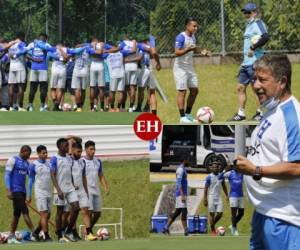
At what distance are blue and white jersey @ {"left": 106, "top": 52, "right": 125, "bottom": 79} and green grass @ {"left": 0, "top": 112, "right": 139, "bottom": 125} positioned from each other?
963mm

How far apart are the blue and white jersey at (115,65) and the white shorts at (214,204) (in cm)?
337

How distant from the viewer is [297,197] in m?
4.87

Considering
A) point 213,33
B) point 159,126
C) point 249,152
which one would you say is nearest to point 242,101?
point 159,126

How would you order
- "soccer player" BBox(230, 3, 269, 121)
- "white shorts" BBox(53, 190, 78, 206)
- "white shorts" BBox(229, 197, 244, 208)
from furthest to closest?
"white shorts" BBox(229, 197, 244, 208)
"white shorts" BBox(53, 190, 78, 206)
"soccer player" BBox(230, 3, 269, 121)

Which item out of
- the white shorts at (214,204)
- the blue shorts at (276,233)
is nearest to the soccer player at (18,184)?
the white shorts at (214,204)

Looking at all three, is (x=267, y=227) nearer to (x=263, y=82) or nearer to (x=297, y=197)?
(x=297, y=197)

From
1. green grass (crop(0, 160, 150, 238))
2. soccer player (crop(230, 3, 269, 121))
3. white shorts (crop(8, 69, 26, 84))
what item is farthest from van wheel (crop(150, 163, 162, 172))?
white shorts (crop(8, 69, 26, 84))

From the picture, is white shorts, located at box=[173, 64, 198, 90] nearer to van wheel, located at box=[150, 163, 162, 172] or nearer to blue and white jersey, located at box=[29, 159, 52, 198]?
van wheel, located at box=[150, 163, 162, 172]

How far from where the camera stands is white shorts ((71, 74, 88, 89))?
1703 cm

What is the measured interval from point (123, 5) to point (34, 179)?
314cm

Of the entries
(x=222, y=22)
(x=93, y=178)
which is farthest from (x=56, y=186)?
(x=222, y=22)

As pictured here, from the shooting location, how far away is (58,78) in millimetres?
17234

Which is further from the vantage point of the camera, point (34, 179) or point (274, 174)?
point (34, 179)

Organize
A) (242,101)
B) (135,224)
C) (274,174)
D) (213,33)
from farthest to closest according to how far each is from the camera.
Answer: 1. (213,33)
2. (135,224)
3. (242,101)
4. (274,174)
